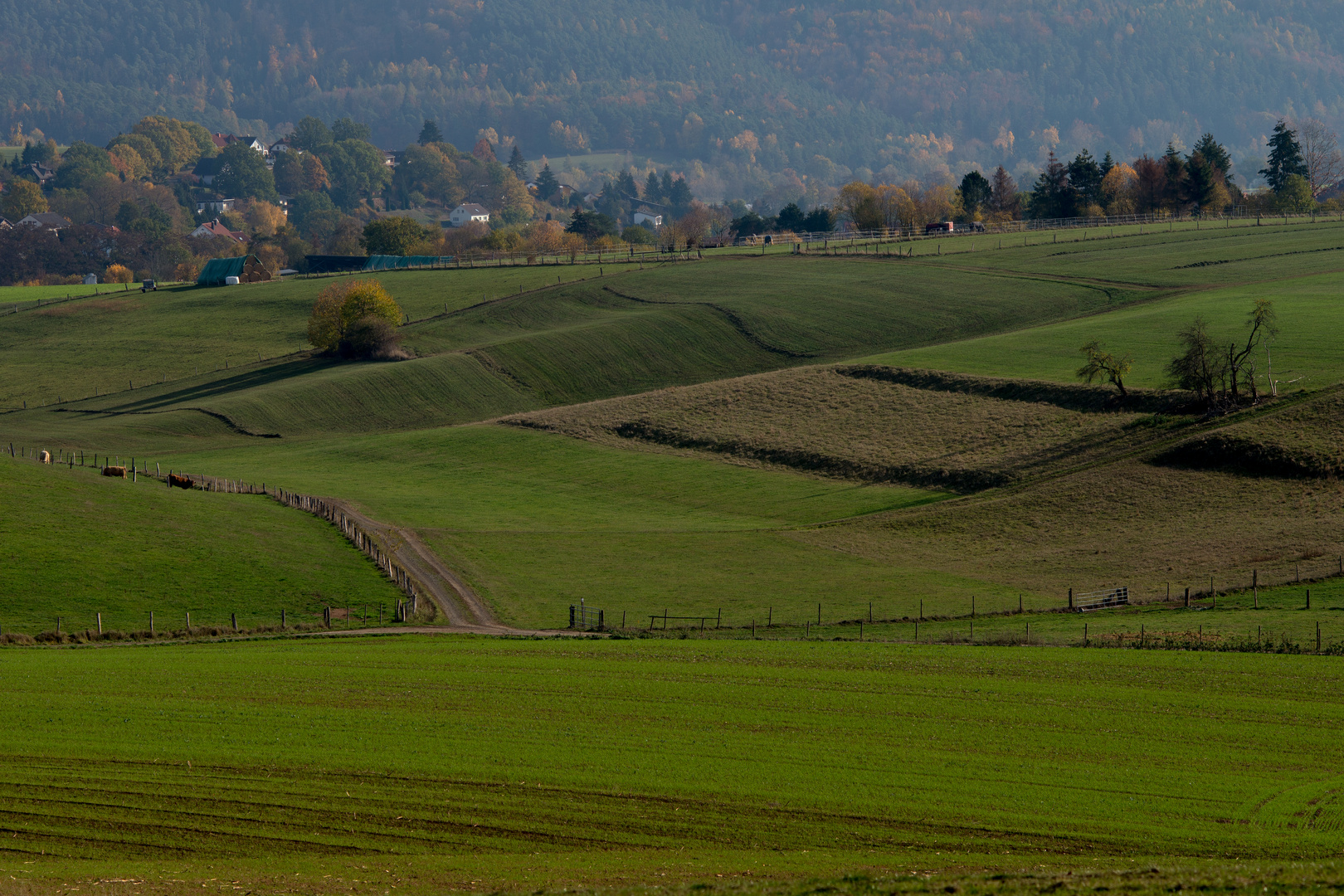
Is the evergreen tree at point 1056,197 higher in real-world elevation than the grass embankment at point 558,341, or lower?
higher

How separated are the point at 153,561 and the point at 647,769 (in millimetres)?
30971

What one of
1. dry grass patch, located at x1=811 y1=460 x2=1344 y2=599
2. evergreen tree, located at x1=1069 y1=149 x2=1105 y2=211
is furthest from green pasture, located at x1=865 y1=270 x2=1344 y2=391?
evergreen tree, located at x1=1069 y1=149 x2=1105 y2=211

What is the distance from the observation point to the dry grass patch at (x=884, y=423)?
68.1m

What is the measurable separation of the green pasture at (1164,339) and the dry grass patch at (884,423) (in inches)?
160

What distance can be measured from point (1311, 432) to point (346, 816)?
185 ft

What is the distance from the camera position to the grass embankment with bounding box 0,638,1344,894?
2188cm

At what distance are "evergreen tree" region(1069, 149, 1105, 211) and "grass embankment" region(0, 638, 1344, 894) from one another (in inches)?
6817

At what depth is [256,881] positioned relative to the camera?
811 inches

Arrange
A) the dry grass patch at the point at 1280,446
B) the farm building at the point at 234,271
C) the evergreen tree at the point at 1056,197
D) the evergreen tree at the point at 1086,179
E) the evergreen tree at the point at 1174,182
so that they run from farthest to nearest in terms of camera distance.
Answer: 1. the evergreen tree at the point at 1086,179
2. the evergreen tree at the point at 1056,197
3. the evergreen tree at the point at 1174,182
4. the farm building at the point at 234,271
5. the dry grass patch at the point at 1280,446

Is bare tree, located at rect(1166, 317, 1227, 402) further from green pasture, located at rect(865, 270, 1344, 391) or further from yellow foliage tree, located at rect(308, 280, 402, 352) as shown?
yellow foliage tree, located at rect(308, 280, 402, 352)

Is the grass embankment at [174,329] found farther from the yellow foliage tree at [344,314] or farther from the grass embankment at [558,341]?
the yellow foliage tree at [344,314]

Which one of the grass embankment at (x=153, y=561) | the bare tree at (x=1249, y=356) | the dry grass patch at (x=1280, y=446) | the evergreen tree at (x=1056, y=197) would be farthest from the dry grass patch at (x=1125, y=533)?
the evergreen tree at (x=1056, y=197)

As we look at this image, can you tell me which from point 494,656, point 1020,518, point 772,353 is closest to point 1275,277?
point 772,353

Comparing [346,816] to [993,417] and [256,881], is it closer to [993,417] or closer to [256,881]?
[256,881]
